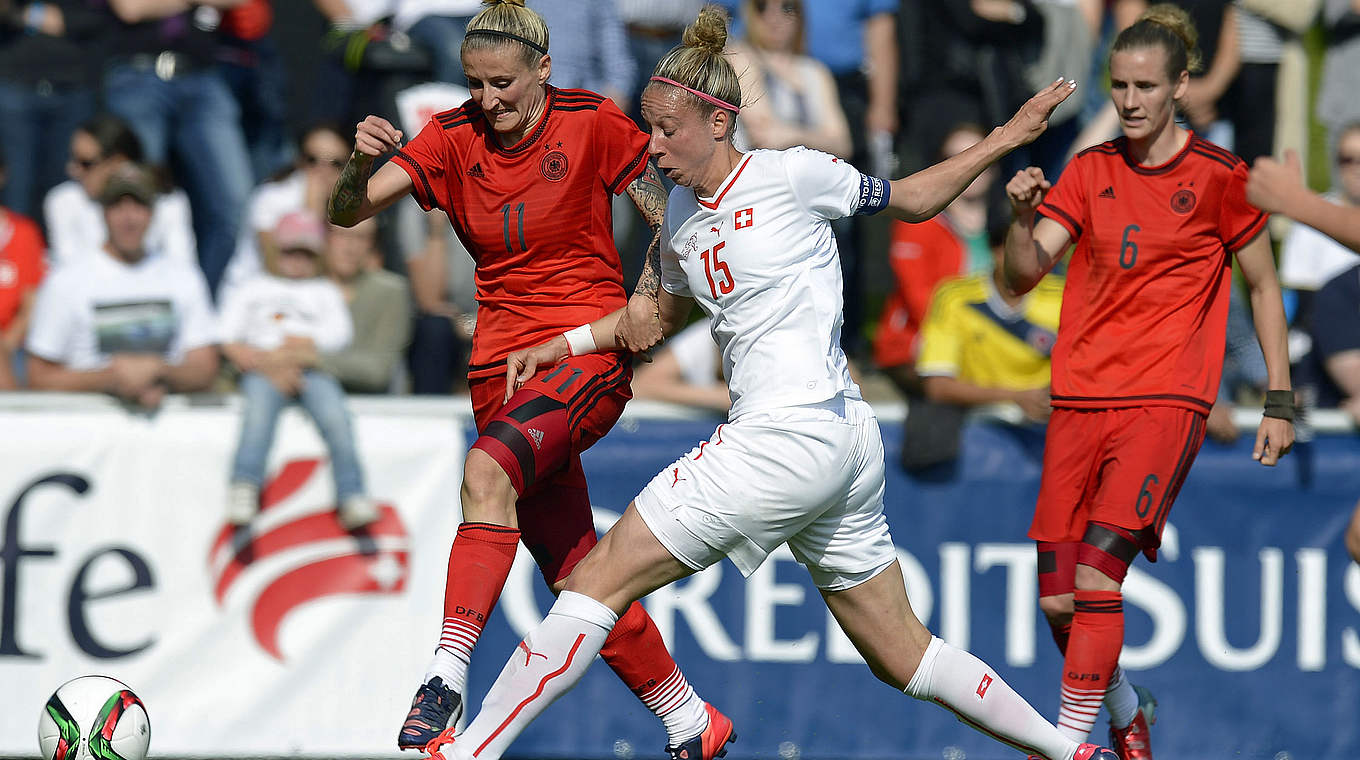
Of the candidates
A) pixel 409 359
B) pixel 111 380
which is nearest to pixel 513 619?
pixel 409 359

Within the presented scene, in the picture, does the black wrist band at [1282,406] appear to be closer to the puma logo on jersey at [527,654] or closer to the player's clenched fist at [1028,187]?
the player's clenched fist at [1028,187]

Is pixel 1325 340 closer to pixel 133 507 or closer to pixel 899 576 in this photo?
pixel 899 576

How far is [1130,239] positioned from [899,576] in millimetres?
1551

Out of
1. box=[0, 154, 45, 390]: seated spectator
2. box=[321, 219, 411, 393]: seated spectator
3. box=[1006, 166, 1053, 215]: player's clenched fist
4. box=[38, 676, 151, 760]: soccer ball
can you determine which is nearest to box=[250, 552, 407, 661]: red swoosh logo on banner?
box=[321, 219, 411, 393]: seated spectator

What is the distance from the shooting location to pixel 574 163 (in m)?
5.62

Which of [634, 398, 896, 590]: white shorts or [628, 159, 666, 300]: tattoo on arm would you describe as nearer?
[634, 398, 896, 590]: white shorts

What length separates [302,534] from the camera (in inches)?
307

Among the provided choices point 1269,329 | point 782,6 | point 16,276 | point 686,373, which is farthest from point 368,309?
point 1269,329

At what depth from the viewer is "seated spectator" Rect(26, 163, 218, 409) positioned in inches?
318

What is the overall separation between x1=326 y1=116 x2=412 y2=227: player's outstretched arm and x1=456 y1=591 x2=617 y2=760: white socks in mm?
1472

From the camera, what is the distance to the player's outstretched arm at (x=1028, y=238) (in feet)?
18.5

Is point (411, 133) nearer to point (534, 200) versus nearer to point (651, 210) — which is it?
point (534, 200)

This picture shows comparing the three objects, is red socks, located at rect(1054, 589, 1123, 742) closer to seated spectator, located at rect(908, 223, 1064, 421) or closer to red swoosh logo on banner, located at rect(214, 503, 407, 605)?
seated spectator, located at rect(908, 223, 1064, 421)

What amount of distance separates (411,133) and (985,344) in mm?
3284
